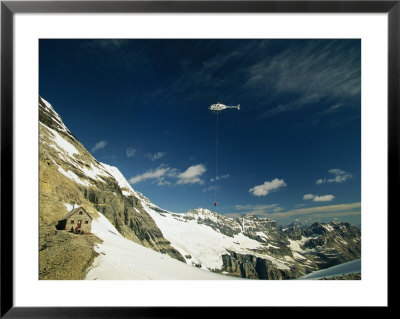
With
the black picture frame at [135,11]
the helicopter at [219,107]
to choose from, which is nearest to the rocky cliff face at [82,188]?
the black picture frame at [135,11]

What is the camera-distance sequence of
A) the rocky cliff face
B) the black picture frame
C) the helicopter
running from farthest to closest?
1. the helicopter
2. the rocky cliff face
3. the black picture frame

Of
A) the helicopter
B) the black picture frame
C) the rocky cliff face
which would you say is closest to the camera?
the black picture frame

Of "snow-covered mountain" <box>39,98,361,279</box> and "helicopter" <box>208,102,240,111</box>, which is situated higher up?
"helicopter" <box>208,102,240,111</box>

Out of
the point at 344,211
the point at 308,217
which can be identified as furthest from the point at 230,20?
the point at 308,217

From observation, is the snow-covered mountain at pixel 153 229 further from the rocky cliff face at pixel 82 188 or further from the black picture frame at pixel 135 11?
the black picture frame at pixel 135 11

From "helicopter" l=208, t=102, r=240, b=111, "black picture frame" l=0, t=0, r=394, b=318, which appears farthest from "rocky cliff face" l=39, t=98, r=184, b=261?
"helicopter" l=208, t=102, r=240, b=111

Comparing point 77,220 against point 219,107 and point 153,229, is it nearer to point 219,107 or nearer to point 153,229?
point 153,229

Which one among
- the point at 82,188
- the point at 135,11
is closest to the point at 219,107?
the point at 135,11

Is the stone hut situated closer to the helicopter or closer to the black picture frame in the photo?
the black picture frame
